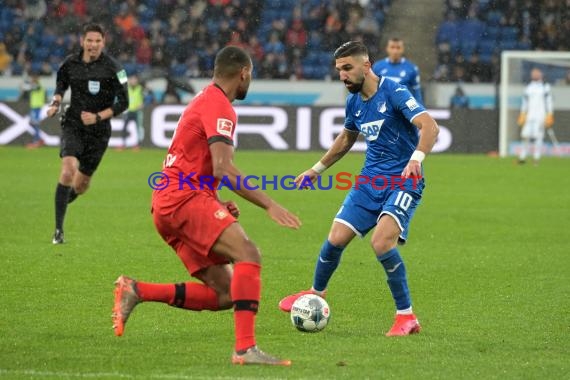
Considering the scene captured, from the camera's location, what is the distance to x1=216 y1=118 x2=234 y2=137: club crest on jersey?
19.9 feet

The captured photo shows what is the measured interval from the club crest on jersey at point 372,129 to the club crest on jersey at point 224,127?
191cm

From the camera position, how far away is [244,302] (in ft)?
20.1

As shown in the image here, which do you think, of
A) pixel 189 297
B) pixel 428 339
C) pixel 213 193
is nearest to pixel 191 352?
pixel 189 297

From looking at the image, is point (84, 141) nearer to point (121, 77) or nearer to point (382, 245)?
point (121, 77)

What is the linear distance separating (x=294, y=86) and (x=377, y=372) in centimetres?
2317

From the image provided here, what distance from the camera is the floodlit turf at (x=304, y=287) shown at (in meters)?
6.22

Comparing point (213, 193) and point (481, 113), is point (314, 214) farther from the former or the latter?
point (481, 113)

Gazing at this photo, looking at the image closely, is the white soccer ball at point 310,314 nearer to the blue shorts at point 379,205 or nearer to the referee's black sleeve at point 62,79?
the blue shorts at point 379,205

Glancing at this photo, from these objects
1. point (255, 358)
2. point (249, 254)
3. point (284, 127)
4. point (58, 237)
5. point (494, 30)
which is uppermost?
point (249, 254)

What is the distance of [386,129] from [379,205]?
1.84 feet

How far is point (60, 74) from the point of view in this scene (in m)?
11.8

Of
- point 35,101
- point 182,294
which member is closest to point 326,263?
point 182,294

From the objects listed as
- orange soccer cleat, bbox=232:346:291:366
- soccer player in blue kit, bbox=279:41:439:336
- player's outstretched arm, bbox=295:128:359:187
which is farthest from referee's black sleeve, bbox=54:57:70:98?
orange soccer cleat, bbox=232:346:291:366

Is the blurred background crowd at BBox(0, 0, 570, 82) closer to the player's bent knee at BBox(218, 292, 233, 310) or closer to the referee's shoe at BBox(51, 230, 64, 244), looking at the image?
the referee's shoe at BBox(51, 230, 64, 244)
